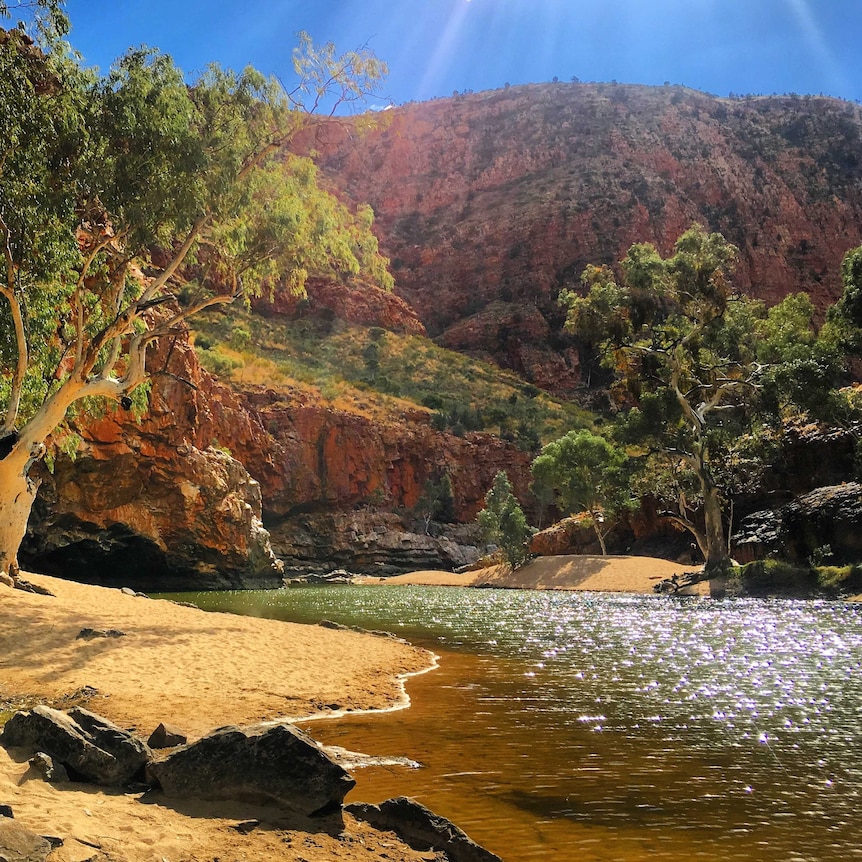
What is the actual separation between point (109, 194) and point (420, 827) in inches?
603

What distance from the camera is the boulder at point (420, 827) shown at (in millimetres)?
4176

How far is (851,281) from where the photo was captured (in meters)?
29.0

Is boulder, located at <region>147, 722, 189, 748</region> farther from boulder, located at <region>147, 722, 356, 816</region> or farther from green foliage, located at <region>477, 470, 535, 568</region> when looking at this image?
green foliage, located at <region>477, 470, 535, 568</region>

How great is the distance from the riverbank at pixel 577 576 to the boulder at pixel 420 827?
91.4 feet

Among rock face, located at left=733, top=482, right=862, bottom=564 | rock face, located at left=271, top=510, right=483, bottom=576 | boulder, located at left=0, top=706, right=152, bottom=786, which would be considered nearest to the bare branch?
boulder, located at left=0, top=706, right=152, bottom=786

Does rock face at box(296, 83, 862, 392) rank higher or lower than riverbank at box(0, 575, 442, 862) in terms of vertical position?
higher

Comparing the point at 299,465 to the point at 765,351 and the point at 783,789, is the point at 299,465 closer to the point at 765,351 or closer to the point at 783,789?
the point at 765,351

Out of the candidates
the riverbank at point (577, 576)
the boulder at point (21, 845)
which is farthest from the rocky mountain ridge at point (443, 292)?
the boulder at point (21, 845)

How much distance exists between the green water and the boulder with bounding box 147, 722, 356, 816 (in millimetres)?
802

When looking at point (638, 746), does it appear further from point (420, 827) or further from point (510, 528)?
point (510, 528)

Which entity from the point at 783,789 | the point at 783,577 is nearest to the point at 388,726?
the point at 783,789

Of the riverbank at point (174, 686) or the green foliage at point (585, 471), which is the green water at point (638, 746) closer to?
the riverbank at point (174, 686)

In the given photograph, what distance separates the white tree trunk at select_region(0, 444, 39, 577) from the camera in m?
14.8

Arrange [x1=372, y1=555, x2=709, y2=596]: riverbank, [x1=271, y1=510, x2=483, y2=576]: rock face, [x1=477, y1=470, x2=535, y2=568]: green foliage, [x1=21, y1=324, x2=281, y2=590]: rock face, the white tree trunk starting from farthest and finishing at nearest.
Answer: [x1=271, y1=510, x2=483, y2=576]: rock face < [x1=477, y1=470, x2=535, y2=568]: green foliage < [x1=372, y1=555, x2=709, y2=596]: riverbank < [x1=21, y1=324, x2=281, y2=590]: rock face < the white tree trunk
